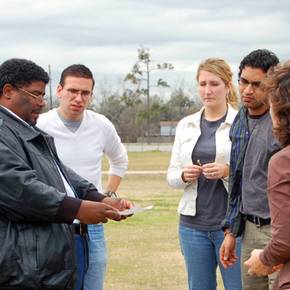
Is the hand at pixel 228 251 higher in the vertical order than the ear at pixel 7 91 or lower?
lower

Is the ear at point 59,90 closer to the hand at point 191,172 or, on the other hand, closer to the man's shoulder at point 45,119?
the man's shoulder at point 45,119

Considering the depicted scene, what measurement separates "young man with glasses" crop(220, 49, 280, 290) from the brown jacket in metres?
1.22

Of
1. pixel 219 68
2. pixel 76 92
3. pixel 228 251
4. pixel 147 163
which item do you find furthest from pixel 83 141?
pixel 147 163

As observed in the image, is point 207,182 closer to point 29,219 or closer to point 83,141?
point 83,141

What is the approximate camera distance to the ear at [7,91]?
13.6ft

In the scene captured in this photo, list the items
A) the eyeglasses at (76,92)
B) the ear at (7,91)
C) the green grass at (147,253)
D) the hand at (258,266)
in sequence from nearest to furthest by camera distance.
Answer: the hand at (258,266), the ear at (7,91), the eyeglasses at (76,92), the green grass at (147,253)

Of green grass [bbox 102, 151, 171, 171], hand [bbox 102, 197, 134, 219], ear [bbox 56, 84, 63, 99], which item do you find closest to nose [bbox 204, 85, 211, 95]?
ear [bbox 56, 84, 63, 99]

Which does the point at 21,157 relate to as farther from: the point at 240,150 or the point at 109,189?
the point at 109,189

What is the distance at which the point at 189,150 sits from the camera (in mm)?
5590

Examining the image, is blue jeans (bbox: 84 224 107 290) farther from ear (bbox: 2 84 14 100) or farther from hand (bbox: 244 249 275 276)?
hand (bbox: 244 249 275 276)

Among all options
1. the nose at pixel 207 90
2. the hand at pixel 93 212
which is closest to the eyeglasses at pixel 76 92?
the nose at pixel 207 90

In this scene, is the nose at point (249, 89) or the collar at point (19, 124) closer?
the collar at point (19, 124)

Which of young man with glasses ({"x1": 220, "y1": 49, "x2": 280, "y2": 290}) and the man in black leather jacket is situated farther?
young man with glasses ({"x1": 220, "y1": 49, "x2": 280, "y2": 290})

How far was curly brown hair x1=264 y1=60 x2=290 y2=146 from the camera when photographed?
337 centimetres
